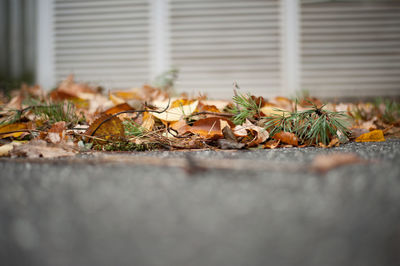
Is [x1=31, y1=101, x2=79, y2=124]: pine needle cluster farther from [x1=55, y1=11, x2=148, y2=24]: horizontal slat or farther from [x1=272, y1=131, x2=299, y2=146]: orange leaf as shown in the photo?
[x1=55, y1=11, x2=148, y2=24]: horizontal slat

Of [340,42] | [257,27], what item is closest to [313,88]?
[340,42]

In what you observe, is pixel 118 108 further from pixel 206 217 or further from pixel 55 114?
pixel 206 217

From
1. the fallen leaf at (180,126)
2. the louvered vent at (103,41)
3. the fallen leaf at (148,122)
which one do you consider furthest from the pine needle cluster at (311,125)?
the louvered vent at (103,41)

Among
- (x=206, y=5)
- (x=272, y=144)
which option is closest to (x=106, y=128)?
(x=272, y=144)

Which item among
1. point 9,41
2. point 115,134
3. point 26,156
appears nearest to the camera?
point 26,156

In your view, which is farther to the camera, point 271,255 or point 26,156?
point 26,156

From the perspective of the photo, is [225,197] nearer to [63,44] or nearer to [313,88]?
[313,88]

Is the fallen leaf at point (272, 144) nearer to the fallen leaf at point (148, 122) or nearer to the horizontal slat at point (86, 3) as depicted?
the fallen leaf at point (148, 122)
